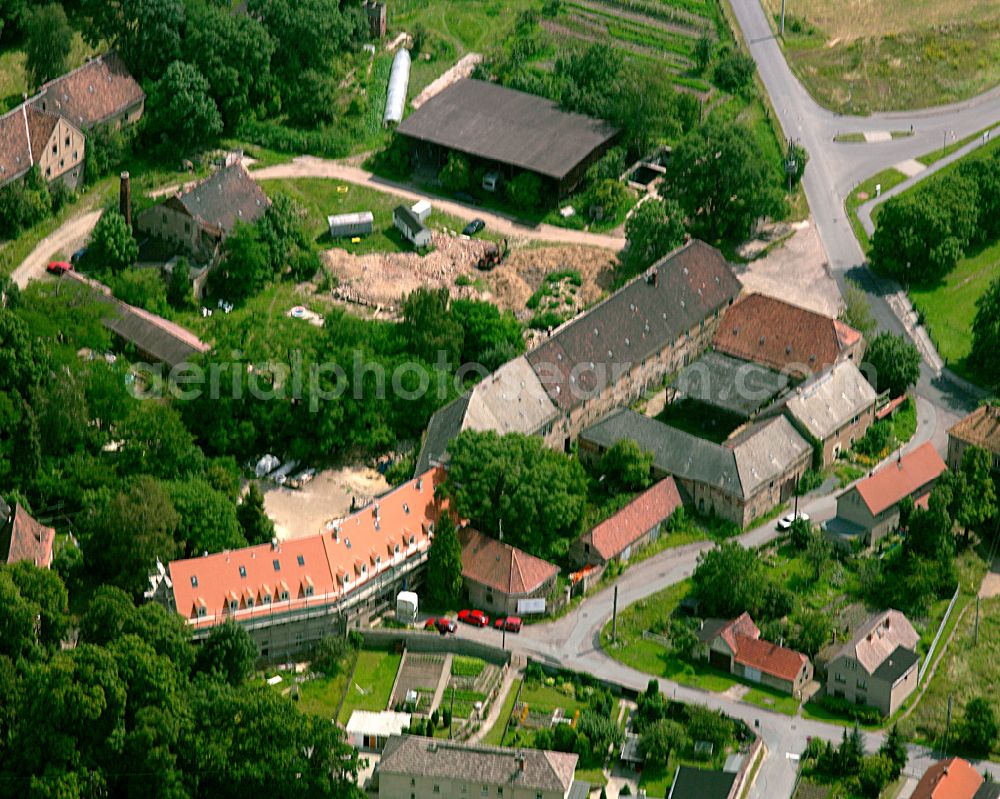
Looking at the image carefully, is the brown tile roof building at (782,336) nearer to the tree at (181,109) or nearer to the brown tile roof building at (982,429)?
the brown tile roof building at (982,429)

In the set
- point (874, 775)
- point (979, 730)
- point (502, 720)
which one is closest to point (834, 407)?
point (979, 730)

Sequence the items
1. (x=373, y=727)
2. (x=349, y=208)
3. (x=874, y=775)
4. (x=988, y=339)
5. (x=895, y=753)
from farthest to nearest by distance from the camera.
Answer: (x=349, y=208) → (x=988, y=339) → (x=373, y=727) → (x=895, y=753) → (x=874, y=775)

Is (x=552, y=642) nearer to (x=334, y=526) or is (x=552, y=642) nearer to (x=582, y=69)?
(x=334, y=526)

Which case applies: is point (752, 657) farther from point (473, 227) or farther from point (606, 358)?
point (473, 227)

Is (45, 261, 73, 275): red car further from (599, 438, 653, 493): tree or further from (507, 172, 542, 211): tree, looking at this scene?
(599, 438, 653, 493): tree

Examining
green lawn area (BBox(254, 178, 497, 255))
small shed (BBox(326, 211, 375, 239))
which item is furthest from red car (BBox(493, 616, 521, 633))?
small shed (BBox(326, 211, 375, 239))

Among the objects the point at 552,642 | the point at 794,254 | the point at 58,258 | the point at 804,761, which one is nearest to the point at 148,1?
the point at 58,258

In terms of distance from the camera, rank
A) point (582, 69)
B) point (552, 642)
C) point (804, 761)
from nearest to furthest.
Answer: point (804, 761) → point (552, 642) → point (582, 69)
